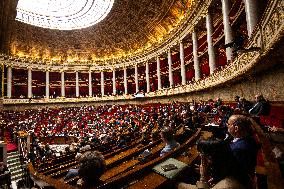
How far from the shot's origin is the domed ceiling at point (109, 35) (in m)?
Answer: 18.4

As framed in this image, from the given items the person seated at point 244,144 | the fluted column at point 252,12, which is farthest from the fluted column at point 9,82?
the person seated at point 244,144

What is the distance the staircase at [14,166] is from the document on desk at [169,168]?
10.3 metres

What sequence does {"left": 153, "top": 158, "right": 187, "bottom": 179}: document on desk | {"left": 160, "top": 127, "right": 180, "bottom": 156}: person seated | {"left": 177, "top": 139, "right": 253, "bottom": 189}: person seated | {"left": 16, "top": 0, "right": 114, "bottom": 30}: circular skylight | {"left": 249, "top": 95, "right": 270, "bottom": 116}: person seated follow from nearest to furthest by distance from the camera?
{"left": 177, "top": 139, "right": 253, "bottom": 189}: person seated
{"left": 153, "top": 158, "right": 187, "bottom": 179}: document on desk
{"left": 160, "top": 127, "right": 180, "bottom": 156}: person seated
{"left": 249, "top": 95, "right": 270, "bottom": 116}: person seated
{"left": 16, "top": 0, "right": 114, "bottom": 30}: circular skylight

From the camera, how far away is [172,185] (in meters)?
2.32

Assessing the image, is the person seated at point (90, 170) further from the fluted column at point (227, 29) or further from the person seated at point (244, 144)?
the fluted column at point (227, 29)

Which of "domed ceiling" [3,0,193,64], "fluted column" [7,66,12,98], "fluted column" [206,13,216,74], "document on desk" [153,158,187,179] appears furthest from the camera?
"fluted column" [7,66,12,98]

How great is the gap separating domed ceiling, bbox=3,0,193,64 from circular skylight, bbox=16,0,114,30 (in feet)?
1.87

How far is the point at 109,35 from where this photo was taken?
24531mm

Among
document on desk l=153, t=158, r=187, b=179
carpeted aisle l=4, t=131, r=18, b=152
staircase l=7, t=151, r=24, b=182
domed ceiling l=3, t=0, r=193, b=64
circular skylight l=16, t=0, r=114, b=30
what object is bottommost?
staircase l=7, t=151, r=24, b=182

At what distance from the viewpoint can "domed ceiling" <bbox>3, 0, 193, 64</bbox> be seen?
1842cm

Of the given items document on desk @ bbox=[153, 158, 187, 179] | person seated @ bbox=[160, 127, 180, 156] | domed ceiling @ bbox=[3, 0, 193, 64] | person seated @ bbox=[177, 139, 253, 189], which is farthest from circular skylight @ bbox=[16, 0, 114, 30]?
person seated @ bbox=[177, 139, 253, 189]

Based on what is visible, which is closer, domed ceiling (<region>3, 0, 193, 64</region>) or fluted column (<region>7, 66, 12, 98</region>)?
domed ceiling (<region>3, 0, 193, 64</region>)

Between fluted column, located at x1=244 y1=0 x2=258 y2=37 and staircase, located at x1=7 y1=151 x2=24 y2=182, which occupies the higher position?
fluted column, located at x1=244 y1=0 x2=258 y2=37

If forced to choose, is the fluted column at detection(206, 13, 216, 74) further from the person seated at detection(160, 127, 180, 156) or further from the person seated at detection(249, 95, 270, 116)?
the person seated at detection(160, 127, 180, 156)
